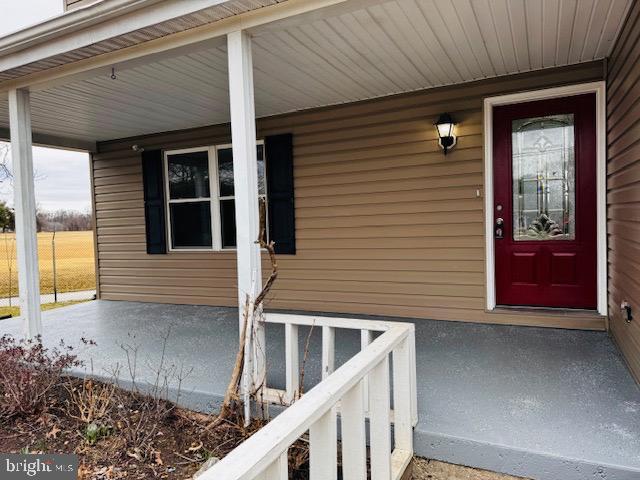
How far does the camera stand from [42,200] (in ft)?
33.7

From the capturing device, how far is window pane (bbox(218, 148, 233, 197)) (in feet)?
18.2

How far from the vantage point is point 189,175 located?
5832mm

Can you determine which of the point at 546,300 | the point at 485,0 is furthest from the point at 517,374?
the point at 485,0

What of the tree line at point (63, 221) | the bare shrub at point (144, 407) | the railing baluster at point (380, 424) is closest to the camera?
the railing baluster at point (380, 424)

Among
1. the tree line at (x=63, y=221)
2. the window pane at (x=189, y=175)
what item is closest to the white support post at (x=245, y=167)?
the window pane at (x=189, y=175)

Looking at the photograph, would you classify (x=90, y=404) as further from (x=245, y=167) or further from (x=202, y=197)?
(x=202, y=197)

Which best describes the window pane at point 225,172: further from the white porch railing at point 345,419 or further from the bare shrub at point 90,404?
the white porch railing at point 345,419

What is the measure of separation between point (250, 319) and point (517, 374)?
5.82ft

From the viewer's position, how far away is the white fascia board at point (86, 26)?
2490 mm

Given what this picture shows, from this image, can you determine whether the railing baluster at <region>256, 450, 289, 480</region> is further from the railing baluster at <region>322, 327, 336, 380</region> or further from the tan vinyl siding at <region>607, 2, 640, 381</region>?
the tan vinyl siding at <region>607, 2, 640, 381</region>

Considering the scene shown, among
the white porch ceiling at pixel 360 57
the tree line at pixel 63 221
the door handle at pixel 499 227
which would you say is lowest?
the door handle at pixel 499 227

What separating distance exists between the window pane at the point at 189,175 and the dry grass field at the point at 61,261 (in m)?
3.22

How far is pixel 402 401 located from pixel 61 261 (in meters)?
9.16

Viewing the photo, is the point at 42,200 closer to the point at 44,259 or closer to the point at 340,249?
the point at 44,259
